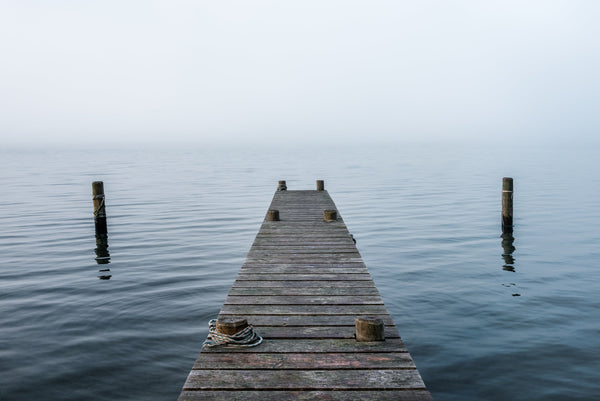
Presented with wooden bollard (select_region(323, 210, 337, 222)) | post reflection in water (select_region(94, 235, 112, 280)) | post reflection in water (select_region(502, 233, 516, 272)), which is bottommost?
post reflection in water (select_region(502, 233, 516, 272))

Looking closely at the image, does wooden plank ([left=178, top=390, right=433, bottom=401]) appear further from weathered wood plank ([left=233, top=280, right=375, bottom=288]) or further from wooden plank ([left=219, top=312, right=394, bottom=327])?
weathered wood plank ([left=233, top=280, right=375, bottom=288])

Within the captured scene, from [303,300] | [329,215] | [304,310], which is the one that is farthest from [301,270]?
[329,215]

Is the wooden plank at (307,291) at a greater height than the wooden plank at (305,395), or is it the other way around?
the wooden plank at (307,291)

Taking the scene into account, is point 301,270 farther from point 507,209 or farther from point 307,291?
point 507,209

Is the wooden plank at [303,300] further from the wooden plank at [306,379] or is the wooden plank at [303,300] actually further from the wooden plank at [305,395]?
the wooden plank at [305,395]

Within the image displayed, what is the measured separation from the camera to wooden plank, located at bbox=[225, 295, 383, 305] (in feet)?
21.1

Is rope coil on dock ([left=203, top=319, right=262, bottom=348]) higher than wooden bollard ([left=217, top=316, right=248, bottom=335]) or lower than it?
lower

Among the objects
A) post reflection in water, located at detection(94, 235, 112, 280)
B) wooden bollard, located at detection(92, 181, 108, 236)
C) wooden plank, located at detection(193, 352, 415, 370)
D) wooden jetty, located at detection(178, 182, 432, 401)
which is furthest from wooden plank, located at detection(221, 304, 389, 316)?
wooden bollard, located at detection(92, 181, 108, 236)

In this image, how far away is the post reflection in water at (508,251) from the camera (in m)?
14.3

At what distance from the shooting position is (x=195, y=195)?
32.2 meters

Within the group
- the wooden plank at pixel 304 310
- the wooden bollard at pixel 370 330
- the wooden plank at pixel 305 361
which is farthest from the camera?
the wooden plank at pixel 304 310

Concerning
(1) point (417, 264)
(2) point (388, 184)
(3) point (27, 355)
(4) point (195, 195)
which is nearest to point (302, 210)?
(1) point (417, 264)

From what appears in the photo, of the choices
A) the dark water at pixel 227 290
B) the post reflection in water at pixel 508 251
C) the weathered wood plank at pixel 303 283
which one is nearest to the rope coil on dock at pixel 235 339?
the weathered wood plank at pixel 303 283

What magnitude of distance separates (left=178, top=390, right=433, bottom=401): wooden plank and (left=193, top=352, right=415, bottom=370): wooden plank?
0.44 meters
